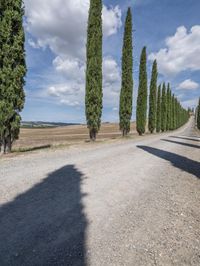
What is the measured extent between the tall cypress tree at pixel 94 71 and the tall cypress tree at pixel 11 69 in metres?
8.48

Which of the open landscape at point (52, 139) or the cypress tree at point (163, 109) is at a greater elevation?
the cypress tree at point (163, 109)

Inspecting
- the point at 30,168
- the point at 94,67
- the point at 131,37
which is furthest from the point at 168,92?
the point at 30,168

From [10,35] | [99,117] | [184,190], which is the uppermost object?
[10,35]

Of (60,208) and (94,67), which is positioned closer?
(60,208)

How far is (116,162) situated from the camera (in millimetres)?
10617

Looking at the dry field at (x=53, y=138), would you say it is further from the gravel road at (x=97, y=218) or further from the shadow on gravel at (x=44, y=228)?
the shadow on gravel at (x=44, y=228)

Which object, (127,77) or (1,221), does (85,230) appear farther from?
(127,77)

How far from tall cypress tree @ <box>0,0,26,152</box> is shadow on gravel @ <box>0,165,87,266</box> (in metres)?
7.40

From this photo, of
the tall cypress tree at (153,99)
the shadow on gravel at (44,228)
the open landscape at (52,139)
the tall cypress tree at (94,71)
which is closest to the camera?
the shadow on gravel at (44,228)

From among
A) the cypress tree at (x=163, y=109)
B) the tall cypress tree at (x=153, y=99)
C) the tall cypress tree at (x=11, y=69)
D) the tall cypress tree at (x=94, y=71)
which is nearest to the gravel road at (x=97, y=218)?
the tall cypress tree at (x=11, y=69)

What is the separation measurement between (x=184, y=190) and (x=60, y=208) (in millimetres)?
3548

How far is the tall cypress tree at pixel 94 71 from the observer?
2161 cm

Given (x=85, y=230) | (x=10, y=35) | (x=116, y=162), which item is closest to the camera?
(x=85, y=230)

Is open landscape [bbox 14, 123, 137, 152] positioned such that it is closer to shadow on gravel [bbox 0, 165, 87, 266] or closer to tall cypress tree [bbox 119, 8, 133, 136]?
tall cypress tree [bbox 119, 8, 133, 136]
